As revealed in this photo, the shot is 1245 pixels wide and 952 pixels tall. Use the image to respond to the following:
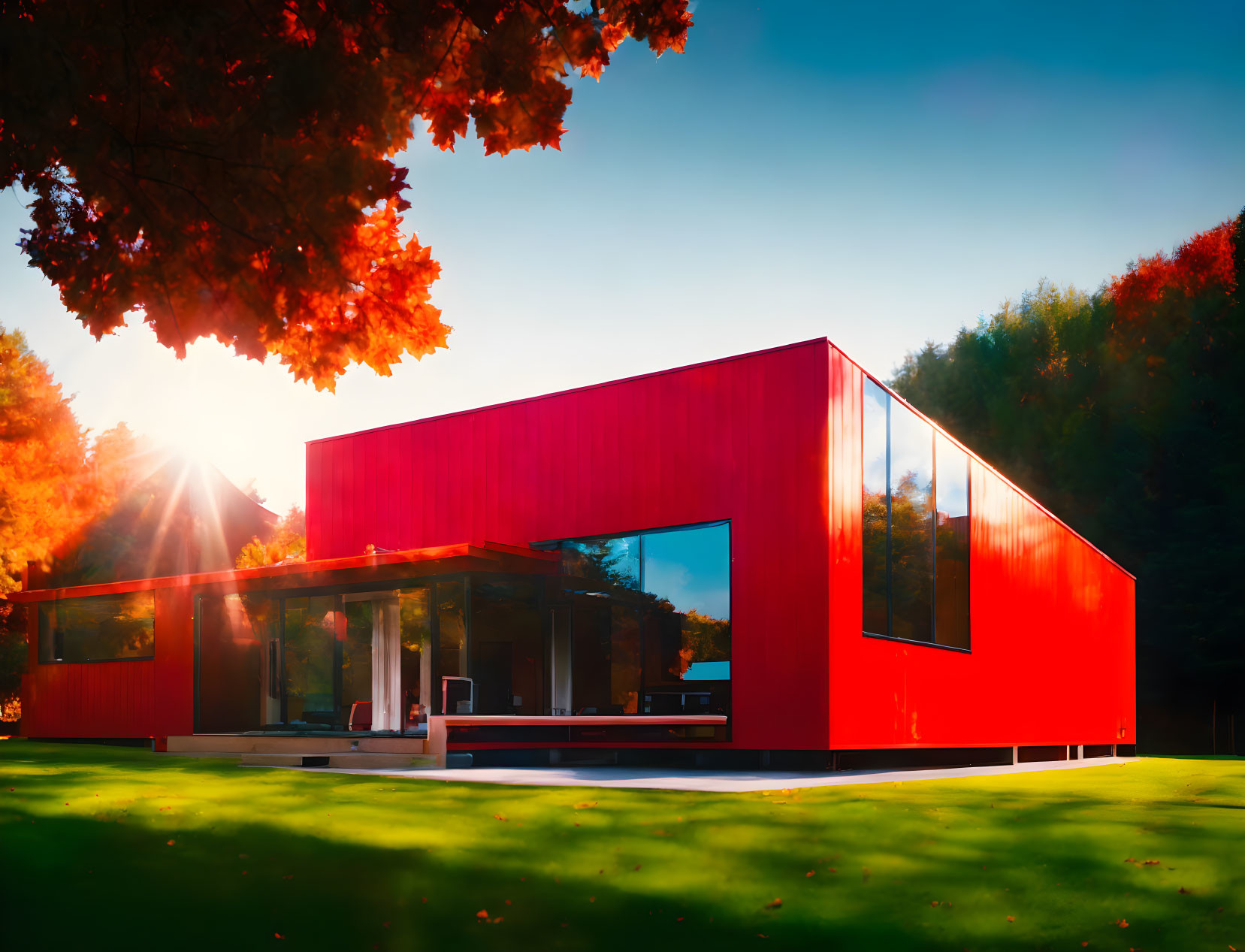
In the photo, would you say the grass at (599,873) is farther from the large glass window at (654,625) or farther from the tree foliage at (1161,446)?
the tree foliage at (1161,446)

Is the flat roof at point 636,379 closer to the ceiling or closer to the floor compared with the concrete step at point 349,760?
closer to the ceiling

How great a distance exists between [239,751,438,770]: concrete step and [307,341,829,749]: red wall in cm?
393

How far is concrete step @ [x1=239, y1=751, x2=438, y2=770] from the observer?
1235 centimetres

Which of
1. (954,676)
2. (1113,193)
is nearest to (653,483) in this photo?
(954,676)

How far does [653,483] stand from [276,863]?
9890 millimetres

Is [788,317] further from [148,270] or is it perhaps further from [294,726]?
[148,270]

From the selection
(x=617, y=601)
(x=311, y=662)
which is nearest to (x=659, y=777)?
(x=617, y=601)

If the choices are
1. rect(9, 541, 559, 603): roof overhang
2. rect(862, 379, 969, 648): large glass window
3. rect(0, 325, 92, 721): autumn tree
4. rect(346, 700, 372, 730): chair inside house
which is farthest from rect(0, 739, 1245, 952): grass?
rect(0, 325, 92, 721): autumn tree

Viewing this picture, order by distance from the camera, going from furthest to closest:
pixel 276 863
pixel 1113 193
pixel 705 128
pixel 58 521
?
→ pixel 1113 193
pixel 58 521
pixel 705 128
pixel 276 863

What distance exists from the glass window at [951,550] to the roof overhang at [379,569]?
580 cm

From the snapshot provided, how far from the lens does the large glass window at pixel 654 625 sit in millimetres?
13555

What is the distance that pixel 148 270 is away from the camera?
6.44 meters

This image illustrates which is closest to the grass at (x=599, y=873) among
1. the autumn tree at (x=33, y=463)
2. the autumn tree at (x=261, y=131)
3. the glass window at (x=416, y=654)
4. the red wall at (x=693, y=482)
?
the autumn tree at (x=261, y=131)

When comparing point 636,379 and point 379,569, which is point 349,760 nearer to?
point 379,569
